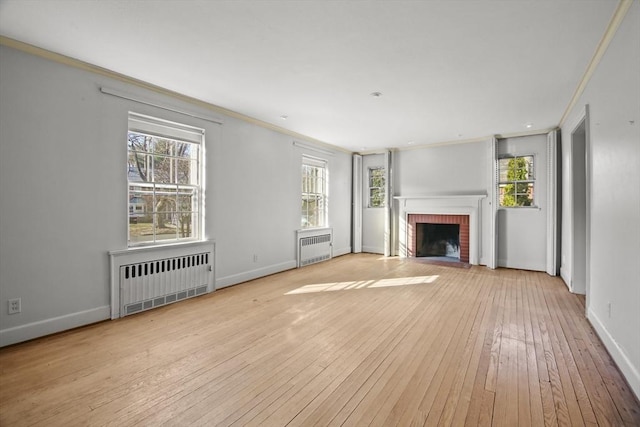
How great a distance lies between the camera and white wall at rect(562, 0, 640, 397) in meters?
1.99

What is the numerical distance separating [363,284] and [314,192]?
253 cm

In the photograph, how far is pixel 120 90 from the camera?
3.29 m

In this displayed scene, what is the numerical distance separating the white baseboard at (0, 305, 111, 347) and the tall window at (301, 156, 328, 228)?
3653 mm

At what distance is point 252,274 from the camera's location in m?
4.92

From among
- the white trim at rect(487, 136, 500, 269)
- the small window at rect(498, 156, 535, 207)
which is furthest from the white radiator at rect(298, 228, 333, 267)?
the small window at rect(498, 156, 535, 207)

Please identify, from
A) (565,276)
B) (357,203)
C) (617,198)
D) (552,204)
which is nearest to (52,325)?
(617,198)

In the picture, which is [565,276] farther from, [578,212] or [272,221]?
[272,221]

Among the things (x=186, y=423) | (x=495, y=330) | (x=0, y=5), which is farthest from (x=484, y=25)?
(x=0, y=5)

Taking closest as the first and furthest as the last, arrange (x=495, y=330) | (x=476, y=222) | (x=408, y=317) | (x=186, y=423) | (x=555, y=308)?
(x=186, y=423) < (x=495, y=330) < (x=408, y=317) < (x=555, y=308) < (x=476, y=222)

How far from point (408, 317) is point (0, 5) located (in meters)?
4.29

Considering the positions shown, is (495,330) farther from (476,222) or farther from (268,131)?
(268,131)

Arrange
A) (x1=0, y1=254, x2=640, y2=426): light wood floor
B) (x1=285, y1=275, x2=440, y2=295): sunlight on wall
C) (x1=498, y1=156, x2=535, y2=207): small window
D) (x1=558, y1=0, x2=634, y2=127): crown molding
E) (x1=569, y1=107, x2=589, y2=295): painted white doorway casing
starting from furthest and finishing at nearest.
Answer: (x1=498, y1=156, x2=535, y2=207): small window → (x1=285, y1=275, x2=440, y2=295): sunlight on wall → (x1=569, y1=107, x2=589, y2=295): painted white doorway casing → (x1=558, y1=0, x2=634, y2=127): crown molding → (x1=0, y1=254, x2=640, y2=426): light wood floor

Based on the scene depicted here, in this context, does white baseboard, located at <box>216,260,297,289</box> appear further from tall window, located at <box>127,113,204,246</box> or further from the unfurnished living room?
tall window, located at <box>127,113,204,246</box>

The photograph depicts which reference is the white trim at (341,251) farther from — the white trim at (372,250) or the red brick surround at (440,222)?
the red brick surround at (440,222)
